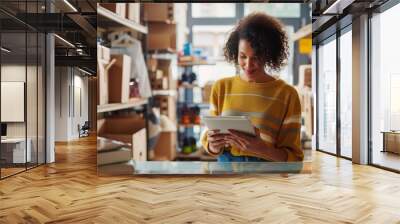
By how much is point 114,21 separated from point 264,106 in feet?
6.97

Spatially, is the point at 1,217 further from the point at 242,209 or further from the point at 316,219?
the point at 316,219

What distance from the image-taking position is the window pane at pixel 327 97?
8.20 m

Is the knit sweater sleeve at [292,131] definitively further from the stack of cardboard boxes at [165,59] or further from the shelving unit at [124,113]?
the shelving unit at [124,113]

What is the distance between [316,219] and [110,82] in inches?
116

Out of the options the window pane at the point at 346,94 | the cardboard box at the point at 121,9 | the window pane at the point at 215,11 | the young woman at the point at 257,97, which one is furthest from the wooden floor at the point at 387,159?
the cardboard box at the point at 121,9

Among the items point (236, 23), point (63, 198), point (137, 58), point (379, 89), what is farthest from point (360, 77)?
point (63, 198)

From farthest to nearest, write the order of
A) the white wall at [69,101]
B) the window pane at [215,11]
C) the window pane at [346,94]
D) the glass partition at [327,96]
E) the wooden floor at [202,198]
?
the glass partition at [327,96], the white wall at [69,101], the window pane at [346,94], the window pane at [215,11], the wooden floor at [202,198]

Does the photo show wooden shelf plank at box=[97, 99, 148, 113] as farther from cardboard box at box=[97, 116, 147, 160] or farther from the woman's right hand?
the woman's right hand

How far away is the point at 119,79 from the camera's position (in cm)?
483

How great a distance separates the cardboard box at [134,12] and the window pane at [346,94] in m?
4.25

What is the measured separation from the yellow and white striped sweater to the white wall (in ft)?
10.7

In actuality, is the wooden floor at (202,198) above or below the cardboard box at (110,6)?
below

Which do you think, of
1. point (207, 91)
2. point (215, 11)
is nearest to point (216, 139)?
point (207, 91)

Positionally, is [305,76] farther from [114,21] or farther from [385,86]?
[114,21]
